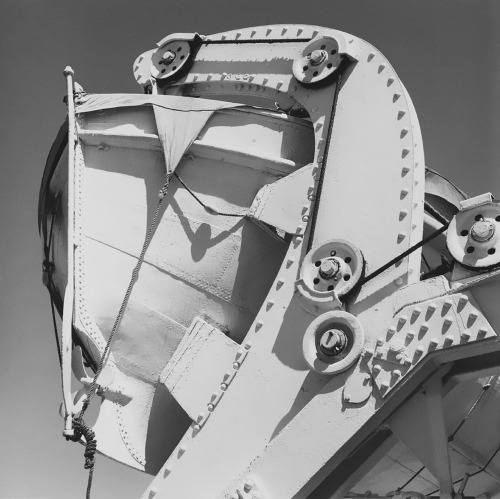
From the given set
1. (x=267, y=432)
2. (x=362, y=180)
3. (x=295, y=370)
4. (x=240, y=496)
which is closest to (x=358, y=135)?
(x=362, y=180)

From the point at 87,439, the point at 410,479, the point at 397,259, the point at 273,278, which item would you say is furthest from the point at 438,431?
the point at 87,439

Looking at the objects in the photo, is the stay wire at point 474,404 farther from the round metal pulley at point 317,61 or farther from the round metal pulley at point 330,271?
the round metal pulley at point 317,61

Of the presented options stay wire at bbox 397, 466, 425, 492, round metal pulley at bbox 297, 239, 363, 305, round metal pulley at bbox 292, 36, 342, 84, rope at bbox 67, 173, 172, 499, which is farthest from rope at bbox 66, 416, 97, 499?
round metal pulley at bbox 292, 36, 342, 84

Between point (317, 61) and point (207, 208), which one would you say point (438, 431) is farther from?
point (317, 61)

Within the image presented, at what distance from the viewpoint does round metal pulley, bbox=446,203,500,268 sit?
6656 mm

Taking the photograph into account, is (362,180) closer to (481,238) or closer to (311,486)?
(481,238)

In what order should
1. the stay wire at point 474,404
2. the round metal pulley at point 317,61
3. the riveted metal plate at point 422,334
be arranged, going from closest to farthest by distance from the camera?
the riveted metal plate at point 422,334, the round metal pulley at point 317,61, the stay wire at point 474,404

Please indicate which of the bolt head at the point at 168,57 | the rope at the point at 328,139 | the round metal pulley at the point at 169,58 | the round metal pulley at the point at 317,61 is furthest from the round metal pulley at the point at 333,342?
the bolt head at the point at 168,57

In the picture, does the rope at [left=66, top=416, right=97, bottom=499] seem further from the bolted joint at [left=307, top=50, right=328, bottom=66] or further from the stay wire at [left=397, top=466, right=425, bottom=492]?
the bolted joint at [left=307, top=50, right=328, bottom=66]

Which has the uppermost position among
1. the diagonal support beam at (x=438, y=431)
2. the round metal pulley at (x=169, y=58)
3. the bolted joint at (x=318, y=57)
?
the bolted joint at (x=318, y=57)

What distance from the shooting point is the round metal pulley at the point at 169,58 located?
9.29 meters

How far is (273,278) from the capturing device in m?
8.35

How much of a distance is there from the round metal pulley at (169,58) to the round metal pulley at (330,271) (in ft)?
9.50

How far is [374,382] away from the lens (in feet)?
21.9
